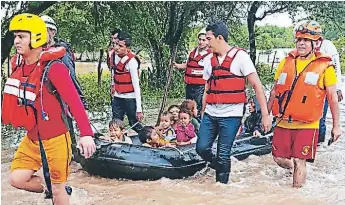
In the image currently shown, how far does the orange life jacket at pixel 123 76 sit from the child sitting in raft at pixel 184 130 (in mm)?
733

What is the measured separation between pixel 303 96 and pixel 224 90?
69cm

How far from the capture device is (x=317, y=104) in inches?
203

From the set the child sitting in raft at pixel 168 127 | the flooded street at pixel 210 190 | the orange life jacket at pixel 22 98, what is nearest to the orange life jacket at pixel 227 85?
the flooded street at pixel 210 190

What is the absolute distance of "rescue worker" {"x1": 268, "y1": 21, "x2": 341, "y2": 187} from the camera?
5121mm

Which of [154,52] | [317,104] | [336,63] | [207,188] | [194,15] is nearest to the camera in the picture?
[317,104]

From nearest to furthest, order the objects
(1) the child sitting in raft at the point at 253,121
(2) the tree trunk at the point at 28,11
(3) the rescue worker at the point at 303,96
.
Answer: (3) the rescue worker at the point at 303,96 < (1) the child sitting in raft at the point at 253,121 < (2) the tree trunk at the point at 28,11

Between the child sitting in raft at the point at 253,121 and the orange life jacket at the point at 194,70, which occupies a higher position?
the orange life jacket at the point at 194,70

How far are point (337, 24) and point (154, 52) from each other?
6348 millimetres

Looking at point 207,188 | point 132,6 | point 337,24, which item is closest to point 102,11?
point 132,6

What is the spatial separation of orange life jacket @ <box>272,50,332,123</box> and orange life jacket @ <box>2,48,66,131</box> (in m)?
2.29

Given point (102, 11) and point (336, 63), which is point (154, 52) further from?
point (336, 63)

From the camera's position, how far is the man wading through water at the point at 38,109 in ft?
12.2

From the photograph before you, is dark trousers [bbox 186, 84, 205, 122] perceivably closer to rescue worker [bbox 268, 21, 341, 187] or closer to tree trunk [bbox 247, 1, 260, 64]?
rescue worker [bbox 268, 21, 341, 187]

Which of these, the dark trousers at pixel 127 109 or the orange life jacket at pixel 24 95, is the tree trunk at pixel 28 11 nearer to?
the dark trousers at pixel 127 109
